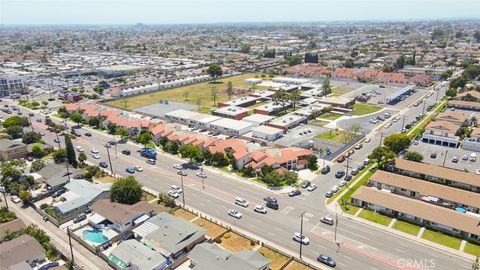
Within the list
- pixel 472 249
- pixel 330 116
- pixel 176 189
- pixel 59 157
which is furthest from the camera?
pixel 330 116

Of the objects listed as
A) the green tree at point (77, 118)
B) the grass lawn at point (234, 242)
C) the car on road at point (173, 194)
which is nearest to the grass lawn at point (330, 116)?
the car on road at point (173, 194)

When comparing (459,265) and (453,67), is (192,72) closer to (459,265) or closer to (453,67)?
(453,67)

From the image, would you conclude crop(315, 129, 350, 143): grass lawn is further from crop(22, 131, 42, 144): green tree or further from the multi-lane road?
crop(22, 131, 42, 144): green tree

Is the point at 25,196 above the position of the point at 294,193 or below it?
above

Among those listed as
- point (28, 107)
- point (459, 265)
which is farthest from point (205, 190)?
point (28, 107)

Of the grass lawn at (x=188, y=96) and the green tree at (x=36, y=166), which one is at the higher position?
the green tree at (x=36, y=166)

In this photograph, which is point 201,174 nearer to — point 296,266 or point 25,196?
point 25,196

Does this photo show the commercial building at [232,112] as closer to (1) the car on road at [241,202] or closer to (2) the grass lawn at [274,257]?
(1) the car on road at [241,202]

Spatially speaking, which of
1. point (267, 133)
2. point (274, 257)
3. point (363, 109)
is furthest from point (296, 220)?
point (363, 109)
